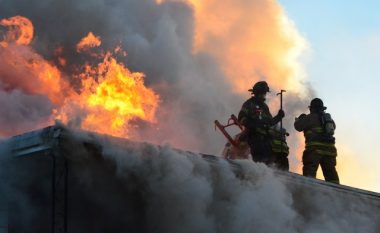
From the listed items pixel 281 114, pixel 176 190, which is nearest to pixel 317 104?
pixel 281 114

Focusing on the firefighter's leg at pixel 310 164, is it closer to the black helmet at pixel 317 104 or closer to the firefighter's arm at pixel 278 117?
the black helmet at pixel 317 104

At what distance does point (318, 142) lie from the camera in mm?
12500

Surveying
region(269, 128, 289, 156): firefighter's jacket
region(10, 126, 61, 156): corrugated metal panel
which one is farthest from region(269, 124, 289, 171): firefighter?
region(10, 126, 61, 156): corrugated metal panel

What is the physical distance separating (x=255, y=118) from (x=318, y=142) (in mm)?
1516

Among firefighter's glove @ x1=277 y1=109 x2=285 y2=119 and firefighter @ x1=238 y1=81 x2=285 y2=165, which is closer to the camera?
firefighter @ x1=238 y1=81 x2=285 y2=165

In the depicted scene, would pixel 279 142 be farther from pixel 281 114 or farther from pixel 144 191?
pixel 144 191

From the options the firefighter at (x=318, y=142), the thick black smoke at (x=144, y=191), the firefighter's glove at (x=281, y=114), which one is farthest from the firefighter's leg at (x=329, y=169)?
the thick black smoke at (x=144, y=191)

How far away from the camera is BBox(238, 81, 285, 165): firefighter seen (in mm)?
11660

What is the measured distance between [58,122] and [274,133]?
5.48 metres

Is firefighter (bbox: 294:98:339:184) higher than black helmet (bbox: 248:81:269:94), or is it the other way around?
black helmet (bbox: 248:81:269:94)

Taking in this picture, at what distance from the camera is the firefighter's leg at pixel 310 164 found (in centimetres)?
1245

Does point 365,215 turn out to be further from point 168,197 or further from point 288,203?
point 168,197

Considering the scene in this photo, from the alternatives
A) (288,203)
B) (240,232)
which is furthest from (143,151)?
(288,203)

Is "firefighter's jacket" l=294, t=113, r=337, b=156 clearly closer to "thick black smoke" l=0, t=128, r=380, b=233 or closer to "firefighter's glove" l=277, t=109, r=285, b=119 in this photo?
"firefighter's glove" l=277, t=109, r=285, b=119
